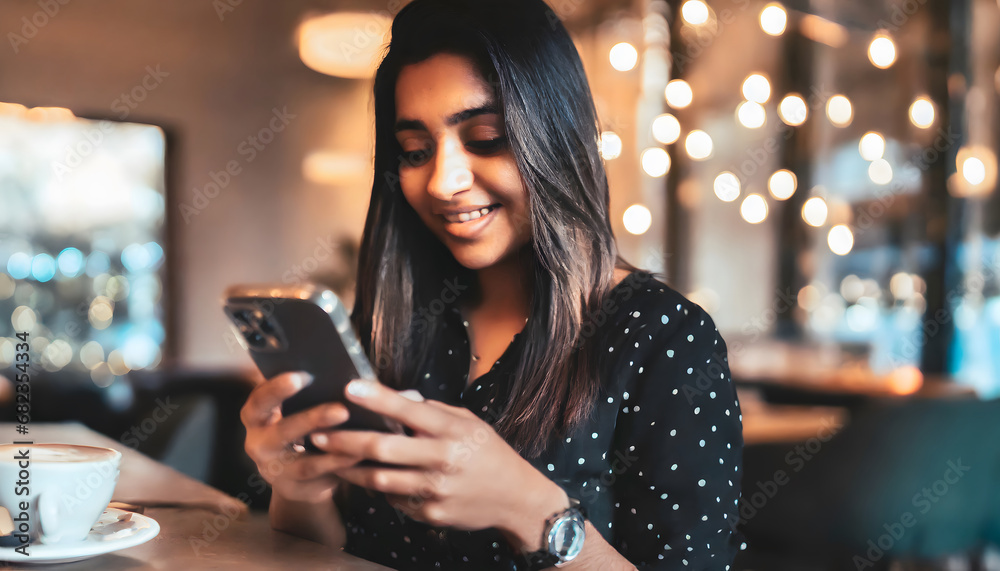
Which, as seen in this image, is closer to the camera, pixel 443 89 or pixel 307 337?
pixel 307 337

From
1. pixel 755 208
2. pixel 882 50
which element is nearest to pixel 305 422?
pixel 882 50

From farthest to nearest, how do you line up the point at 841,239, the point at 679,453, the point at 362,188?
the point at 362,188 → the point at 841,239 → the point at 679,453

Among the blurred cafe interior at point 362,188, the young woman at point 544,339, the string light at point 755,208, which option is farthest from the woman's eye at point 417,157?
the string light at point 755,208

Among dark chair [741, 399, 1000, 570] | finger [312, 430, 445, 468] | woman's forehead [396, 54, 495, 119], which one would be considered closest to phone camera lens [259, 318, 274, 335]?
finger [312, 430, 445, 468]

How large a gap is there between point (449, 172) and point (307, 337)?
0.40 metres

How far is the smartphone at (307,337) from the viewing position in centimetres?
62

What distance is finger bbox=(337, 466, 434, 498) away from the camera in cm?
67

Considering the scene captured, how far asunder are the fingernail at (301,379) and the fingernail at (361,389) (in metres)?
0.08

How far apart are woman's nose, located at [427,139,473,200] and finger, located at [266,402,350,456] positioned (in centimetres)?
37

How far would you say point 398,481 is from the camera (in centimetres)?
67

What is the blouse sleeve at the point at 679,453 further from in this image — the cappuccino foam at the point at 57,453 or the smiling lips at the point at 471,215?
the cappuccino foam at the point at 57,453

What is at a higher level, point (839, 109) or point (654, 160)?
point (839, 109)

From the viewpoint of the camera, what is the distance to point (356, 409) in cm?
67

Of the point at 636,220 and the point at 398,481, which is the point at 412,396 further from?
the point at 636,220
